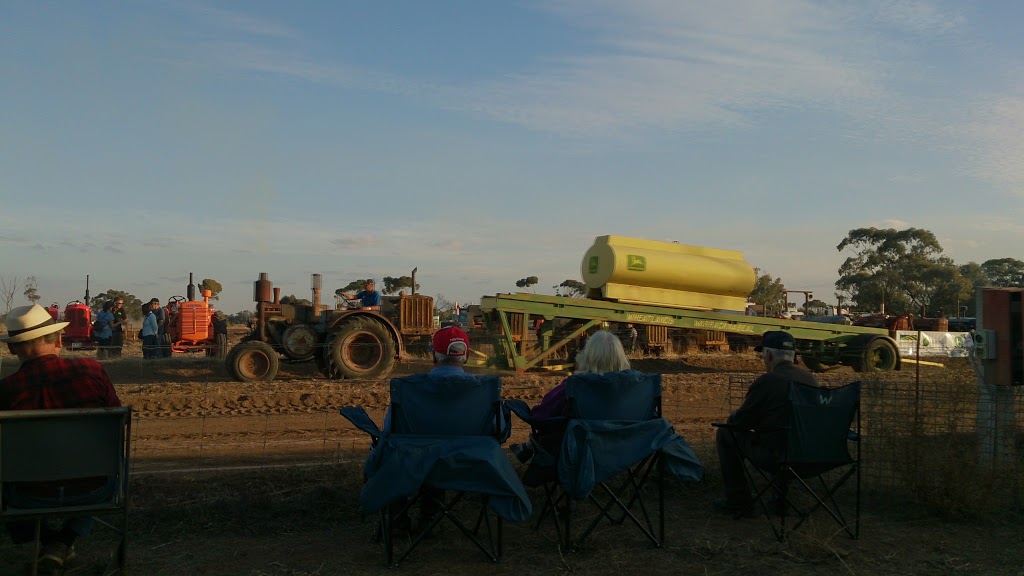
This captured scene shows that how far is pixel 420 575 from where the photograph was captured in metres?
4.08

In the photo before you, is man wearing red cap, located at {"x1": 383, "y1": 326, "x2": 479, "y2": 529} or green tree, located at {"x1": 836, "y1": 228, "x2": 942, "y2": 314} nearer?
man wearing red cap, located at {"x1": 383, "y1": 326, "x2": 479, "y2": 529}

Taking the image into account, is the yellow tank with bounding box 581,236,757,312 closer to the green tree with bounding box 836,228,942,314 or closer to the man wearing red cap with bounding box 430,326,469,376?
the man wearing red cap with bounding box 430,326,469,376

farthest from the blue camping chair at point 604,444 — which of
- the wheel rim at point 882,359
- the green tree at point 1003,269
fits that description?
the green tree at point 1003,269

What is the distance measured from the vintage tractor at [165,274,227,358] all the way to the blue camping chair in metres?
13.1

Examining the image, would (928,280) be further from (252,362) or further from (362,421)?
(362,421)

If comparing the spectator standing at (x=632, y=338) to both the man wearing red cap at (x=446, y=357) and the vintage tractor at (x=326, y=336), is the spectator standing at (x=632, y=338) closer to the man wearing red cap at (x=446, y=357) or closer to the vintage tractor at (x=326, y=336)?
the vintage tractor at (x=326, y=336)

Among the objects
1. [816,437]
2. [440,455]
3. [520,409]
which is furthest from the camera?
[520,409]

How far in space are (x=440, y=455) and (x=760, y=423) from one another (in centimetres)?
206

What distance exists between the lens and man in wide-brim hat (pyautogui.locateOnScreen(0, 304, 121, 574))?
393cm

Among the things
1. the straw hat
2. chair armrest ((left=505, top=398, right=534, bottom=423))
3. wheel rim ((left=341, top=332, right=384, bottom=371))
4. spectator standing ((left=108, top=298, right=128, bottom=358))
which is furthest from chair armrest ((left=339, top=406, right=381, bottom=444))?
spectator standing ((left=108, top=298, right=128, bottom=358))

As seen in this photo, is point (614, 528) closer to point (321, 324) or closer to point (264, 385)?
point (264, 385)

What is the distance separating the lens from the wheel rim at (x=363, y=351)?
46.4ft

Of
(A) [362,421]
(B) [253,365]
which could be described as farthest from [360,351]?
(A) [362,421]

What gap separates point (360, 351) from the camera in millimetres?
14445
